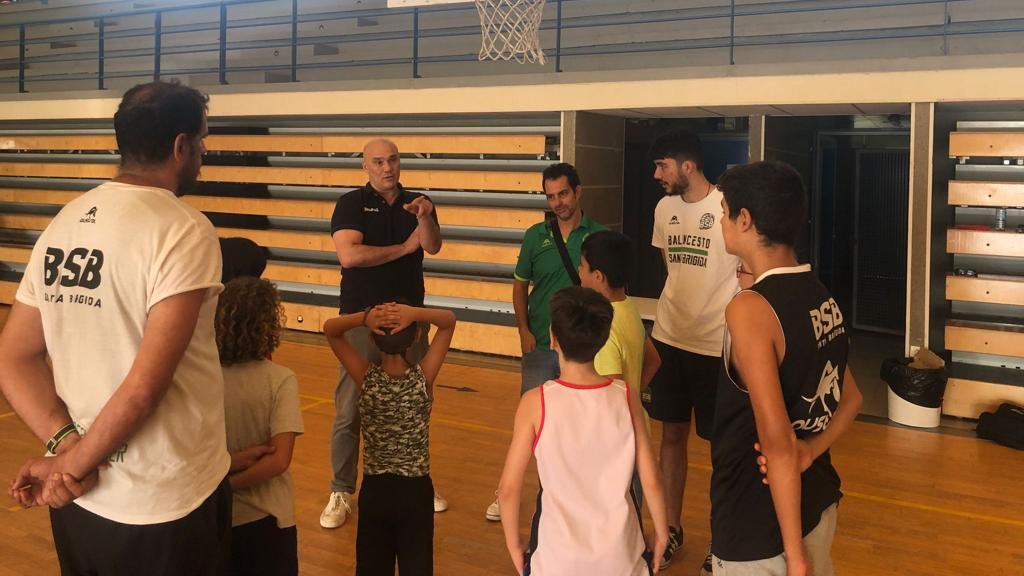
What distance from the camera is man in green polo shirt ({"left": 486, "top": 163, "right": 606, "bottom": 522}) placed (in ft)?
12.9

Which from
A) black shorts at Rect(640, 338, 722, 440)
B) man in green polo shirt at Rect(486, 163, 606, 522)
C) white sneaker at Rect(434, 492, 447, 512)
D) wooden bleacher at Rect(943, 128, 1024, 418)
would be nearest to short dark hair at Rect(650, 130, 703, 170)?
man in green polo shirt at Rect(486, 163, 606, 522)

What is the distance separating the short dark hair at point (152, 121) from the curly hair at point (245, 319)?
0.53 meters

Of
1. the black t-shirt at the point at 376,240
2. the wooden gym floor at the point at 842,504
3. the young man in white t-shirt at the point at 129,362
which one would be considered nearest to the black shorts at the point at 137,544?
the young man in white t-shirt at the point at 129,362

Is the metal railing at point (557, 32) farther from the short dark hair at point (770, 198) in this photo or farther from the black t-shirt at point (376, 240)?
the short dark hair at point (770, 198)

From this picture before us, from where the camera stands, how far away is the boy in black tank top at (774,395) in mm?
1888

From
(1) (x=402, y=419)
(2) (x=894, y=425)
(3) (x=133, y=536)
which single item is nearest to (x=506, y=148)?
(2) (x=894, y=425)

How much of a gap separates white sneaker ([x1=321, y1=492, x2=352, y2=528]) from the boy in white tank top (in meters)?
2.19

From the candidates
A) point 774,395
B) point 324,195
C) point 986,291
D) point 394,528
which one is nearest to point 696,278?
point 394,528

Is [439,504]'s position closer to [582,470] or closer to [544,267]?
[544,267]

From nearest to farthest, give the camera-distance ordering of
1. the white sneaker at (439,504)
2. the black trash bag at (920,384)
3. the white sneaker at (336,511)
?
the white sneaker at (336,511) < the white sneaker at (439,504) < the black trash bag at (920,384)

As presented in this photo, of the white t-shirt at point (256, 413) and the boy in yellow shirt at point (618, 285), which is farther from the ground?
the boy in yellow shirt at point (618, 285)

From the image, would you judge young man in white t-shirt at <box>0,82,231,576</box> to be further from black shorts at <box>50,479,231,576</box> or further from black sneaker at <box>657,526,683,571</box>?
black sneaker at <box>657,526,683,571</box>

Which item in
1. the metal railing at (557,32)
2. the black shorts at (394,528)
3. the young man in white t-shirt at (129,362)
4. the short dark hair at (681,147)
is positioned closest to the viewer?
the young man in white t-shirt at (129,362)

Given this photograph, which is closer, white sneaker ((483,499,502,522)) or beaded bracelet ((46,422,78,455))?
beaded bracelet ((46,422,78,455))
